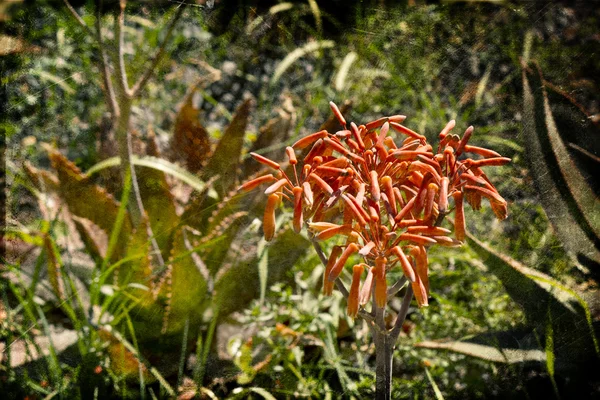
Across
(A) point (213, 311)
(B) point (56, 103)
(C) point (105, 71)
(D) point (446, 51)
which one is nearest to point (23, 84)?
(B) point (56, 103)

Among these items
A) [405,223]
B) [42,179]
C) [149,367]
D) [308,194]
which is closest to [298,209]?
[308,194]

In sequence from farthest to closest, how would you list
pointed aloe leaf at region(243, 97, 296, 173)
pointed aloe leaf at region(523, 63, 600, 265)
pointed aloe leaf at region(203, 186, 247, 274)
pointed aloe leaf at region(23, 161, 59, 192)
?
pointed aloe leaf at region(243, 97, 296, 173) → pointed aloe leaf at region(23, 161, 59, 192) → pointed aloe leaf at region(203, 186, 247, 274) → pointed aloe leaf at region(523, 63, 600, 265)

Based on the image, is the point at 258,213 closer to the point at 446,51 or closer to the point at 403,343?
the point at 403,343

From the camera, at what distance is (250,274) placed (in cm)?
114

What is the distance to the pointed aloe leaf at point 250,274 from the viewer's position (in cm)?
112

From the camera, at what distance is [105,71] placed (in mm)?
1087

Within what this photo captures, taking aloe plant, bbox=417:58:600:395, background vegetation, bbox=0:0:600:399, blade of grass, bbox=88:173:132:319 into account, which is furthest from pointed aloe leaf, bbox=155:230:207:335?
aloe plant, bbox=417:58:600:395

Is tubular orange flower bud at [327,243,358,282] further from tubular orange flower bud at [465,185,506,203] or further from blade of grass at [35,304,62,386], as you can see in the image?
blade of grass at [35,304,62,386]

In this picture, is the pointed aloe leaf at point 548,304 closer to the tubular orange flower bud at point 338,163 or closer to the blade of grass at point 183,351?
the tubular orange flower bud at point 338,163

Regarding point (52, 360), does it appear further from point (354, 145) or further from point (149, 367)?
point (354, 145)

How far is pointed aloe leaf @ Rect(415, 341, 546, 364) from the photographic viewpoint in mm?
859

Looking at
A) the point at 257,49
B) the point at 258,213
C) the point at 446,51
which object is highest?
the point at 257,49

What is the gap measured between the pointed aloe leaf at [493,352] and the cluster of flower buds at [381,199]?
1.03 feet

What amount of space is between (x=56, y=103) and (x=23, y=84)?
1.18 ft
